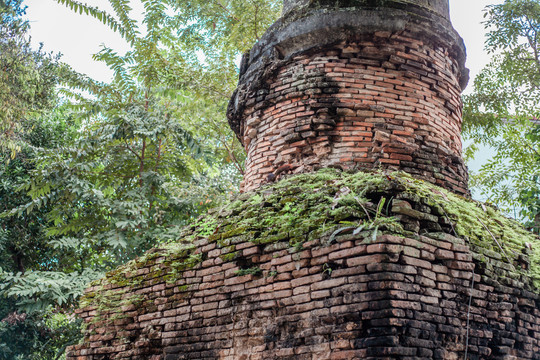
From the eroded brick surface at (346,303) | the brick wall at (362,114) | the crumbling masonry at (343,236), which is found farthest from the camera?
the brick wall at (362,114)

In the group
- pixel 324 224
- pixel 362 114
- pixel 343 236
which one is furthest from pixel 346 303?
pixel 362 114

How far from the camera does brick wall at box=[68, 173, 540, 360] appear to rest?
11.4 ft

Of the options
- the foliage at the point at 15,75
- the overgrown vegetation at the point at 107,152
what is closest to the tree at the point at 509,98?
the overgrown vegetation at the point at 107,152

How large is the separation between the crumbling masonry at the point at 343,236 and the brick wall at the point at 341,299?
0.04 ft

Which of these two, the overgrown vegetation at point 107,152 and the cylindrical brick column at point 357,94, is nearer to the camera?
the cylindrical brick column at point 357,94

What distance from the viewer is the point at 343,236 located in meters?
3.75

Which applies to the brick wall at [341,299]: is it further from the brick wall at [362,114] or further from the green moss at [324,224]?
the brick wall at [362,114]

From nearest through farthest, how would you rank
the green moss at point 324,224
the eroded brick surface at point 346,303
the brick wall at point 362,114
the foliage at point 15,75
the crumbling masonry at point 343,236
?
the eroded brick surface at point 346,303, the crumbling masonry at point 343,236, the green moss at point 324,224, the brick wall at point 362,114, the foliage at point 15,75

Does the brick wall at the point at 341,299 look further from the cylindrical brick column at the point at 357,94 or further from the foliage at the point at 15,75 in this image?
the foliage at the point at 15,75

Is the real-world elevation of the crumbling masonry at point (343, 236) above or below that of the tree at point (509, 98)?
below

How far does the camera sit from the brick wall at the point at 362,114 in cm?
512

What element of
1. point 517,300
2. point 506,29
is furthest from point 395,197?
point 506,29

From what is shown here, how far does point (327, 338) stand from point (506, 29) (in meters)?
9.12

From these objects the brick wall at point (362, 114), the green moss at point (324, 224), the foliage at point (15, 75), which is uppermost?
the foliage at point (15, 75)
